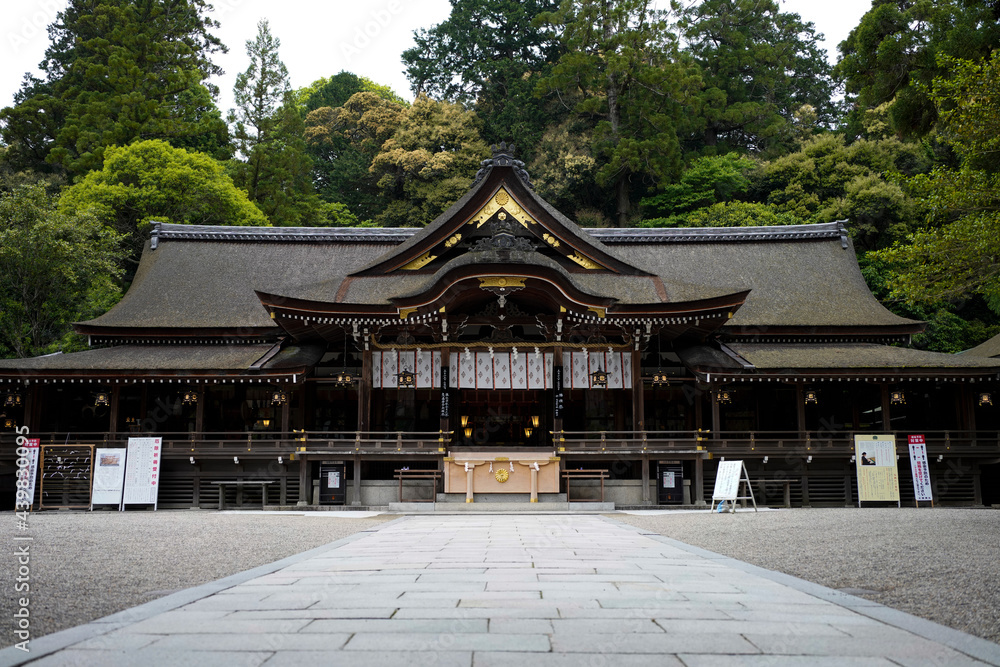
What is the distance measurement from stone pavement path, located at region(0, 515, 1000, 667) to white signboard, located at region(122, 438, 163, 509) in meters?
13.0

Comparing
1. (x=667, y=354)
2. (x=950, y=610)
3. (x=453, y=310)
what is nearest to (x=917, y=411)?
(x=667, y=354)

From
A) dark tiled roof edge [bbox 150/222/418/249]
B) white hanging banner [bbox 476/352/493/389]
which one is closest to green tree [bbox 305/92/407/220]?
dark tiled roof edge [bbox 150/222/418/249]

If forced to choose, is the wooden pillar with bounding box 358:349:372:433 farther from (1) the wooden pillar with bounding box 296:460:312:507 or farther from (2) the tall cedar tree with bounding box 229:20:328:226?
(2) the tall cedar tree with bounding box 229:20:328:226

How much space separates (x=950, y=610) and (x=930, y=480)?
56.8 ft

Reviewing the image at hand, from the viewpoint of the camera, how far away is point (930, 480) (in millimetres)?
20250

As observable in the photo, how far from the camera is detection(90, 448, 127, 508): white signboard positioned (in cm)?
1819

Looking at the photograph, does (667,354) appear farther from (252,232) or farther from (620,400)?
(252,232)

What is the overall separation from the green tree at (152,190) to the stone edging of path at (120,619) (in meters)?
28.9

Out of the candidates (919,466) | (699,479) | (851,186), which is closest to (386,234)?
(699,479)

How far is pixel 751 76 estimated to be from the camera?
45.4m

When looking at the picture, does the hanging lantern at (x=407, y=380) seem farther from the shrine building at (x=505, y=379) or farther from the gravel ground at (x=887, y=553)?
the gravel ground at (x=887, y=553)

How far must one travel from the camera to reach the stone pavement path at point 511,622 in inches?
147

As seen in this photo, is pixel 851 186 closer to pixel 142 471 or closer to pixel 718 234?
pixel 718 234

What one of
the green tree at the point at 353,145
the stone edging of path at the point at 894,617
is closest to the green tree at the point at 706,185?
the green tree at the point at 353,145
